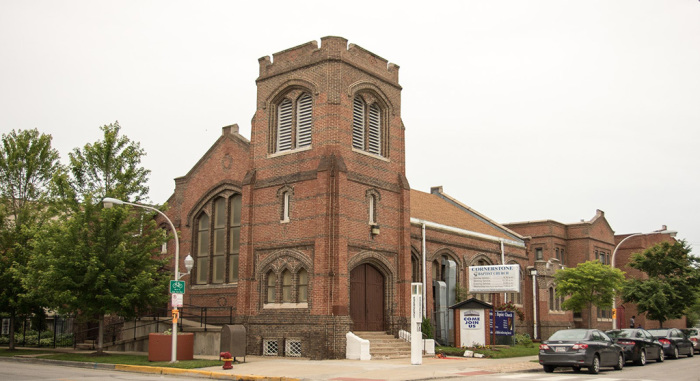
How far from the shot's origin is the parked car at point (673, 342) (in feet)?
89.9

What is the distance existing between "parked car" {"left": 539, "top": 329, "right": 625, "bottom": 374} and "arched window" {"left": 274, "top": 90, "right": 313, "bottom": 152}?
12393 millimetres

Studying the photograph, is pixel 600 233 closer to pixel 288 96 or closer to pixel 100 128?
pixel 288 96

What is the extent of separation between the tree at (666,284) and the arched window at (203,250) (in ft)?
81.4

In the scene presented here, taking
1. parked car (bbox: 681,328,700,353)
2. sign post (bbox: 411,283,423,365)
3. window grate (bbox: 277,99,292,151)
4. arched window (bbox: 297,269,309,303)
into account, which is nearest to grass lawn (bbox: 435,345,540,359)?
sign post (bbox: 411,283,423,365)

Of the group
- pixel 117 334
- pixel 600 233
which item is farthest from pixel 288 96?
pixel 600 233

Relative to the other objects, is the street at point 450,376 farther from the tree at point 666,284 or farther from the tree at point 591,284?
the tree at point 666,284

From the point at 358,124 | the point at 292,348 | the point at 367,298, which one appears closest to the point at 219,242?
the point at 292,348

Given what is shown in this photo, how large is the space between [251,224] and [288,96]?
5.64 m

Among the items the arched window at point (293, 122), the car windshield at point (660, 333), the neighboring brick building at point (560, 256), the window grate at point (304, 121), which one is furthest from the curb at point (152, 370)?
the neighboring brick building at point (560, 256)

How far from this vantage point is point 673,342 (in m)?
27.6

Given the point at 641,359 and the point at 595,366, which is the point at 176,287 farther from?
the point at 641,359

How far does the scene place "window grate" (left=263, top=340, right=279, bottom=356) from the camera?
2614 cm

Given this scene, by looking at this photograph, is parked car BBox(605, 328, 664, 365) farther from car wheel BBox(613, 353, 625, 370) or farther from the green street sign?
the green street sign

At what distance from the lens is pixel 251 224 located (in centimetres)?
2803
